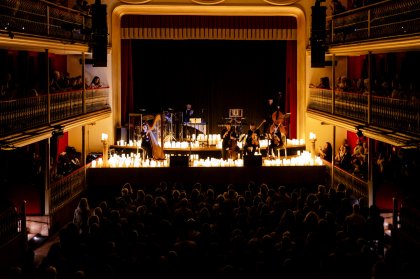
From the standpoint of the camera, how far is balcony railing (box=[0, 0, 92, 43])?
19469mm

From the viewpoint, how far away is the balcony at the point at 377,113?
19.2m

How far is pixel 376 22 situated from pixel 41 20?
1038 cm

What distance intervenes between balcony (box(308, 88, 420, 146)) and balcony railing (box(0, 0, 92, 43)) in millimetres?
9276

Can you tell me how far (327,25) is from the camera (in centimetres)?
2894

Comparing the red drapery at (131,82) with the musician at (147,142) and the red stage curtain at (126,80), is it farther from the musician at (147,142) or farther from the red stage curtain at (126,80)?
the musician at (147,142)

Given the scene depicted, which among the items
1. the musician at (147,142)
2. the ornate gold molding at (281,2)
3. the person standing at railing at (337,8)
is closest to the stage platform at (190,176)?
the musician at (147,142)

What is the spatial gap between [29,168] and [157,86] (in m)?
13.5

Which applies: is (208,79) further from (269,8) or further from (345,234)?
(345,234)

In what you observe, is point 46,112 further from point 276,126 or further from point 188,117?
point 188,117

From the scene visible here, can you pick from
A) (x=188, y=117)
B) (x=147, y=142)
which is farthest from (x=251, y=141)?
(x=188, y=117)

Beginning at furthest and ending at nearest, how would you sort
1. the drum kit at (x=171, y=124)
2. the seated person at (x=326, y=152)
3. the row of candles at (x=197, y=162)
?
the drum kit at (x=171, y=124), the seated person at (x=326, y=152), the row of candles at (x=197, y=162)

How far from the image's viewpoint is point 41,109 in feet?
71.9

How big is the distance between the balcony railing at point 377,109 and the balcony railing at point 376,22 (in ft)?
6.10

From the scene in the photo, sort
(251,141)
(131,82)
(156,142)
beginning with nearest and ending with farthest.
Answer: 1. (251,141)
2. (156,142)
3. (131,82)
